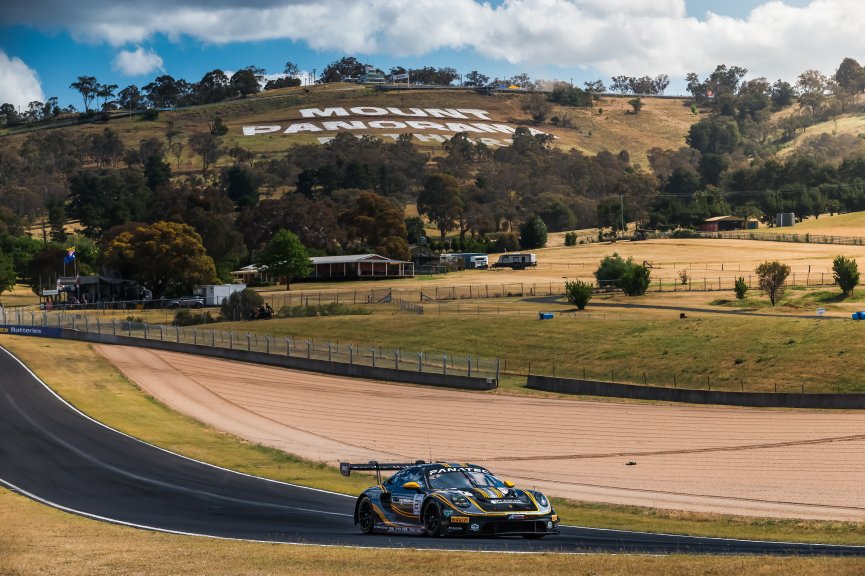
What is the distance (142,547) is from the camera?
73.0ft

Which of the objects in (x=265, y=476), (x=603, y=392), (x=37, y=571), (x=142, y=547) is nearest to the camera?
(x=37, y=571)

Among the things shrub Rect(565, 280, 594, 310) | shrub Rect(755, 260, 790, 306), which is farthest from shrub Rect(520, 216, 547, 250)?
shrub Rect(565, 280, 594, 310)

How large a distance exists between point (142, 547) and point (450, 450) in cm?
2137

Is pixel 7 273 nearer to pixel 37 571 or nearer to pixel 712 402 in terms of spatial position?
pixel 712 402

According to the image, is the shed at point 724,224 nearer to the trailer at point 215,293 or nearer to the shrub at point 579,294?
the trailer at point 215,293

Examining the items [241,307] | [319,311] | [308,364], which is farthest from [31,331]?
[308,364]

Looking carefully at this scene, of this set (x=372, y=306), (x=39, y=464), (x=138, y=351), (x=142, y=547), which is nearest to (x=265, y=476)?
(x=39, y=464)

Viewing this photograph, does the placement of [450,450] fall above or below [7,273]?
below

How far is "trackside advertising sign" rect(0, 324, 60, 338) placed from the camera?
84.8m

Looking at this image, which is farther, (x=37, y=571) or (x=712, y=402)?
(x=712, y=402)

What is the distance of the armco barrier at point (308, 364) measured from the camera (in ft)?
208

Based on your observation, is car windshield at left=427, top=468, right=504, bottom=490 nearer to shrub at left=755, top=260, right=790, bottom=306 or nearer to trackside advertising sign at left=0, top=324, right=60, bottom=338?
trackside advertising sign at left=0, top=324, right=60, bottom=338

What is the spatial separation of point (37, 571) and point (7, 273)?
385ft

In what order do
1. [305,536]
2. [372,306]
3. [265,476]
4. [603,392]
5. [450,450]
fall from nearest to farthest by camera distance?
[305,536] → [265,476] → [450,450] → [603,392] → [372,306]
